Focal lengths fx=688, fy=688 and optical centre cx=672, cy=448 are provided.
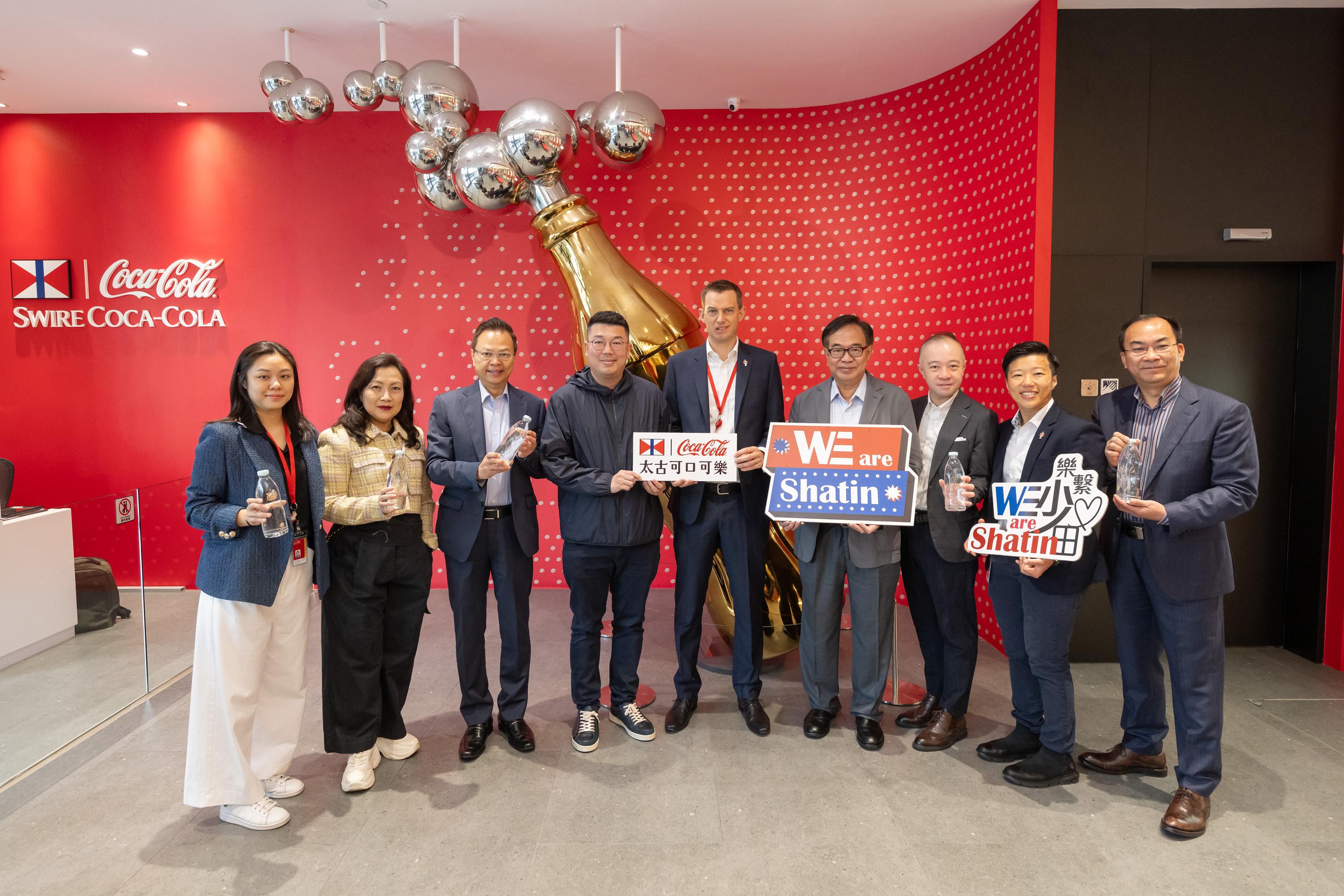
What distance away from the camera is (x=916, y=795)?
2.63 meters

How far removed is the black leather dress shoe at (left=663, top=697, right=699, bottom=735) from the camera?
10.3 ft

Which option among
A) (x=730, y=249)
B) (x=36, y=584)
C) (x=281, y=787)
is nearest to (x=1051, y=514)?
(x=281, y=787)

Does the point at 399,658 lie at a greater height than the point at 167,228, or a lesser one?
lesser

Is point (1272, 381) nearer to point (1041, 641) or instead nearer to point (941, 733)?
point (1041, 641)

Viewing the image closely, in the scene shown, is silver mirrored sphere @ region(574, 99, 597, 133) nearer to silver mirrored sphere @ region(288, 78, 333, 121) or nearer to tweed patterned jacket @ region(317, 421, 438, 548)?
silver mirrored sphere @ region(288, 78, 333, 121)

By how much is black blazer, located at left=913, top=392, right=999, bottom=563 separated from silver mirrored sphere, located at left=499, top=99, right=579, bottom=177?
249 cm

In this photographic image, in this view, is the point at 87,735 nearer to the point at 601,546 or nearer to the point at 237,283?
the point at 601,546

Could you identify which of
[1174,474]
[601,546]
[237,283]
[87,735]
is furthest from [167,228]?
[1174,474]

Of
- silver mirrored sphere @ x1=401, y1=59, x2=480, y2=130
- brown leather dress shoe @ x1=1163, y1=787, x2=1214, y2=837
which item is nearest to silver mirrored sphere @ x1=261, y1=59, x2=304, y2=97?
silver mirrored sphere @ x1=401, y1=59, x2=480, y2=130

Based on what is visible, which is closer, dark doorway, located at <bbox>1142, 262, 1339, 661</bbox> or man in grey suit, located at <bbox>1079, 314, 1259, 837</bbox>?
man in grey suit, located at <bbox>1079, 314, 1259, 837</bbox>

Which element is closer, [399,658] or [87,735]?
[399,658]

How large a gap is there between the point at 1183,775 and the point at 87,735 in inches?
179

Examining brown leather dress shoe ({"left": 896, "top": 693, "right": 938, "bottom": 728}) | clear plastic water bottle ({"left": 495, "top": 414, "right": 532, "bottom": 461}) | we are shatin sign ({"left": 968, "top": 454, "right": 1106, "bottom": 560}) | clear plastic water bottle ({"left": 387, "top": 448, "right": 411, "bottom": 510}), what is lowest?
brown leather dress shoe ({"left": 896, "top": 693, "right": 938, "bottom": 728})

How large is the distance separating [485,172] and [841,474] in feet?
8.38
